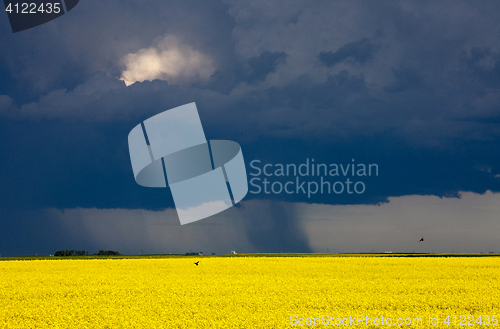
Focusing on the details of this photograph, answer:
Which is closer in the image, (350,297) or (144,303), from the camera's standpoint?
(144,303)

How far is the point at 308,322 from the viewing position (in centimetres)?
1296

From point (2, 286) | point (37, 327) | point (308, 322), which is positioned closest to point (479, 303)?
point (308, 322)

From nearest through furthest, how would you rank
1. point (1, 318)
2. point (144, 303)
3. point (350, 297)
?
point (1, 318)
point (144, 303)
point (350, 297)

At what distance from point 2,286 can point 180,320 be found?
17.5 meters

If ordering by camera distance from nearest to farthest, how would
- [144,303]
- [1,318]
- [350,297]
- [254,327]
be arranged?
1. [254,327]
2. [1,318]
3. [144,303]
4. [350,297]

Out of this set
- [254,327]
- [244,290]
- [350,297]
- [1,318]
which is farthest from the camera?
[244,290]

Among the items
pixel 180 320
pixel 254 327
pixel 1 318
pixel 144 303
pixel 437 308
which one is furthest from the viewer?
pixel 144 303

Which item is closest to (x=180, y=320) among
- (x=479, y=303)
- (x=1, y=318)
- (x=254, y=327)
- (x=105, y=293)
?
(x=254, y=327)

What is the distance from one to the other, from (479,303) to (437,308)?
232 cm

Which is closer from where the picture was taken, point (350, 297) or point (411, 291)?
point (350, 297)

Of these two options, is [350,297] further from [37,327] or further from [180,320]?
[37,327]

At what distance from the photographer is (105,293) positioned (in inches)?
834

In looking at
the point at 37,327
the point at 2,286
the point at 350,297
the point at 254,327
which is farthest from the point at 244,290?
the point at 2,286

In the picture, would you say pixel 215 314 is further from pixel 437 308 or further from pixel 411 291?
pixel 411 291
